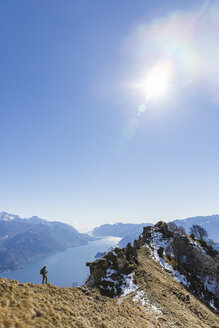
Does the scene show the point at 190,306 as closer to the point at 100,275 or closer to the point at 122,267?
the point at 122,267

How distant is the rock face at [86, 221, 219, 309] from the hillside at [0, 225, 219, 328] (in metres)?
0.21

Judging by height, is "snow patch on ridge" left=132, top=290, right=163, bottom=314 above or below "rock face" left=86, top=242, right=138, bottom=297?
below

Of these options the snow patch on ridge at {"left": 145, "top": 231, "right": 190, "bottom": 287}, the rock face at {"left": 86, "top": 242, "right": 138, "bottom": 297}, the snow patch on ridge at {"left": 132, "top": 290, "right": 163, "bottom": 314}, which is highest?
the rock face at {"left": 86, "top": 242, "right": 138, "bottom": 297}

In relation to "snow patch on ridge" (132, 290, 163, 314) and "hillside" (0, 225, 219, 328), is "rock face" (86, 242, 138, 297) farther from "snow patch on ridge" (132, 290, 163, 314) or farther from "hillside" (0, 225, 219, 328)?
"snow patch on ridge" (132, 290, 163, 314)

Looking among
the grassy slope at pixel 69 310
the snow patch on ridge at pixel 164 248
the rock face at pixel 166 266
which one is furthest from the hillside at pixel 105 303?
the snow patch on ridge at pixel 164 248

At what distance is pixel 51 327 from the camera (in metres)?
13.5

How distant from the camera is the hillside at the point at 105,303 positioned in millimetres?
14594

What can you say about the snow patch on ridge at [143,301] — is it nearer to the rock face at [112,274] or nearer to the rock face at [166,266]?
the rock face at [166,266]

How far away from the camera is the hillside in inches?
575

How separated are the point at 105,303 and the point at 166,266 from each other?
145 ft

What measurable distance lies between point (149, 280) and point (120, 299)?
1309cm

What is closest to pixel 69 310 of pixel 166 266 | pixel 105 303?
pixel 105 303

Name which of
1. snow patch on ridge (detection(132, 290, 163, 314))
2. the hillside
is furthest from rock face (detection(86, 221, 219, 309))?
snow patch on ridge (detection(132, 290, 163, 314))

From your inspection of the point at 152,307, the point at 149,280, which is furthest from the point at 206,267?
the point at 152,307
